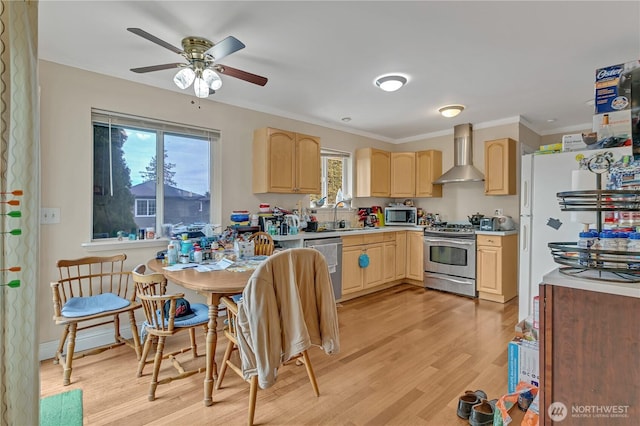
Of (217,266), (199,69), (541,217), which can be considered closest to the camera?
(199,69)

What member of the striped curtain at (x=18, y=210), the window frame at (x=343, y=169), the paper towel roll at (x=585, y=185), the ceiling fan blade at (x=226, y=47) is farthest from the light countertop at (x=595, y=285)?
the window frame at (x=343, y=169)

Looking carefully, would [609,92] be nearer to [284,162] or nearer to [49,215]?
[284,162]

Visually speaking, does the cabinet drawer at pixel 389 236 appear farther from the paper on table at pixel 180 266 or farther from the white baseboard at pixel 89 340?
the white baseboard at pixel 89 340

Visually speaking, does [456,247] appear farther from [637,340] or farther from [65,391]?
[65,391]

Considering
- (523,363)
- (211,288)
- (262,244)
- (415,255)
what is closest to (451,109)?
(415,255)

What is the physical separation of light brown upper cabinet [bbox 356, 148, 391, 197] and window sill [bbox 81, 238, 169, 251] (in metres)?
3.02

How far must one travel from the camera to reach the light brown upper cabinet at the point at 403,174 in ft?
17.3

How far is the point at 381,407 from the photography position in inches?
77.9

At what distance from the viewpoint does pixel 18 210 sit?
959 mm

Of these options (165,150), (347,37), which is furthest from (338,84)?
(165,150)

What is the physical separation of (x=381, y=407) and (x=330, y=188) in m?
3.51

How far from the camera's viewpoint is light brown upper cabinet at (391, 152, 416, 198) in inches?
208

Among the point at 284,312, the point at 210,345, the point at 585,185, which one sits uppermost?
the point at 585,185

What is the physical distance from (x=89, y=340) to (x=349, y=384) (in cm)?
228
